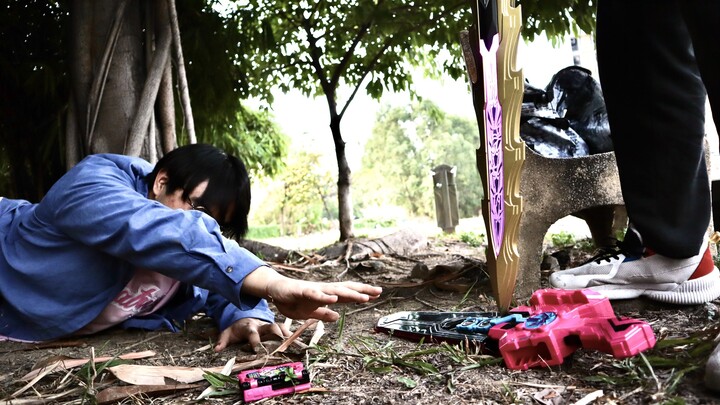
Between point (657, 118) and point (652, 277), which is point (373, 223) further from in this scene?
point (657, 118)

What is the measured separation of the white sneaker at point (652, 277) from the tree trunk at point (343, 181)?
353cm

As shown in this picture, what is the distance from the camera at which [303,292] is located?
4.64 feet

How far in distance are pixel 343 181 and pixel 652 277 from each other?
3787mm

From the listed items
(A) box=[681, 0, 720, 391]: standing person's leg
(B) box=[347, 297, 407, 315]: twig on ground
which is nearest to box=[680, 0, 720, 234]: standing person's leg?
(A) box=[681, 0, 720, 391]: standing person's leg

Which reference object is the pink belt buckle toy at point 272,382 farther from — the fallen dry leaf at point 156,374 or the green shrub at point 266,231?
the green shrub at point 266,231

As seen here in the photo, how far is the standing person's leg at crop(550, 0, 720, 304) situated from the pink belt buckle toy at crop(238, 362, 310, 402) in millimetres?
1104

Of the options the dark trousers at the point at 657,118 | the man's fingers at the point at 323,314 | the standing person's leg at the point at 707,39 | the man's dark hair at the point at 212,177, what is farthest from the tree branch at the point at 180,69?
the standing person's leg at the point at 707,39

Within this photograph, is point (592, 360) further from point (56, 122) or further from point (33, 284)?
point (56, 122)

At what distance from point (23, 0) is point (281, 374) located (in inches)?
159

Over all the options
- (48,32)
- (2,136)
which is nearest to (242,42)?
(48,32)

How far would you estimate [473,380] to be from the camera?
1376 millimetres

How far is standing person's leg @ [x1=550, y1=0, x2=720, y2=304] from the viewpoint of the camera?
1780 millimetres

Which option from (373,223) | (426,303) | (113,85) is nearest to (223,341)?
(426,303)

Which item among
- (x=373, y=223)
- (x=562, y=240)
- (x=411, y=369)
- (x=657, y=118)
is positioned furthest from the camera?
(x=373, y=223)
